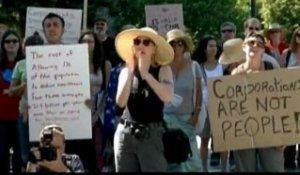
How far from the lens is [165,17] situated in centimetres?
1366

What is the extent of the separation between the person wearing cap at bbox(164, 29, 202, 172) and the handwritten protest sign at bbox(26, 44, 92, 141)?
77 centimetres

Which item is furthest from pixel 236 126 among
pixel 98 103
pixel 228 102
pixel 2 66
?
pixel 2 66

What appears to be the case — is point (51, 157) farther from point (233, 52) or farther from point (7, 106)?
point (7, 106)

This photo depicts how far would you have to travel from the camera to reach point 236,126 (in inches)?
356

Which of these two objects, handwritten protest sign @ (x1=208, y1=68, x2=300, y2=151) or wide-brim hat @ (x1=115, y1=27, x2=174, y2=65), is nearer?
wide-brim hat @ (x1=115, y1=27, x2=174, y2=65)

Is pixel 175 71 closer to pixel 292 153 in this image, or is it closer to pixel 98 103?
pixel 98 103

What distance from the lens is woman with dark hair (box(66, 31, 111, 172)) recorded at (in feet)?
34.0

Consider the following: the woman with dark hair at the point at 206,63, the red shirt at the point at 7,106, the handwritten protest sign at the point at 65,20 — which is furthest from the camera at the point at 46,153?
the handwritten protest sign at the point at 65,20

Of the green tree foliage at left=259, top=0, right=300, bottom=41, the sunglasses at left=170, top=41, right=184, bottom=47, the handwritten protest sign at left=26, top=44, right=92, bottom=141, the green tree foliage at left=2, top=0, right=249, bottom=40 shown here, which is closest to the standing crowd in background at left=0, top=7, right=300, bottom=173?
the sunglasses at left=170, top=41, right=184, bottom=47

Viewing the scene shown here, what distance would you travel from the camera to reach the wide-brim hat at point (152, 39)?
840 cm

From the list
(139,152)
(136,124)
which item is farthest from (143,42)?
(139,152)

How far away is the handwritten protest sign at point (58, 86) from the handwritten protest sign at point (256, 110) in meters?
1.28

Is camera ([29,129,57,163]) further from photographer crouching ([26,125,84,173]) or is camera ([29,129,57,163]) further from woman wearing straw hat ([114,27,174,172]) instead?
woman wearing straw hat ([114,27,174,172])

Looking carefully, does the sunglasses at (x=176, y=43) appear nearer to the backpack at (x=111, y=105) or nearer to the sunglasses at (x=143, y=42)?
the backpack at (x=111, y=105)
